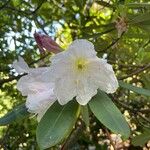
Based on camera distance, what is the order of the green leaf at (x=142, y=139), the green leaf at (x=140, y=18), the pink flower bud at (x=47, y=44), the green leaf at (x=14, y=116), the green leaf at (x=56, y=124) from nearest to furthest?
1. the green leaf at (x=56, y=124)
2. the pink flower bud at (x=47, y=44)
3. the green leaf at (x=14, y=116)
4. the green leaf at (x=140, y=18)
5. the green leaf at (x=142, y=139)

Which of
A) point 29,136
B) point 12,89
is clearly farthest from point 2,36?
point 29,136

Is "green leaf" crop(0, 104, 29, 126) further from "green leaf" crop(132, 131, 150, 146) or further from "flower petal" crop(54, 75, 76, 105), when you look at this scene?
"green leaf" crop(132, 131, 150, 146)

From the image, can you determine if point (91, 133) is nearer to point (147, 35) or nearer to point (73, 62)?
point (147, 35)

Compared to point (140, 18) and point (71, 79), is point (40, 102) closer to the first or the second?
point (71, 79)

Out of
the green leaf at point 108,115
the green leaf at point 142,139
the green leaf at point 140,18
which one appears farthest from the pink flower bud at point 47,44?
the green leaf at point 142,139

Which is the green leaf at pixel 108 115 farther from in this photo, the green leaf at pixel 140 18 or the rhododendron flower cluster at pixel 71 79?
the green leaf at pixel 140 18

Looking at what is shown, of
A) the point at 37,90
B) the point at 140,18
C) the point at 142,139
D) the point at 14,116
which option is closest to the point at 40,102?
the point at 37,90

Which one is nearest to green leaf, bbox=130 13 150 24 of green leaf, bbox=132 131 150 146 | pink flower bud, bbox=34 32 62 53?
pink flower bud, bbox=34 32 62 53
